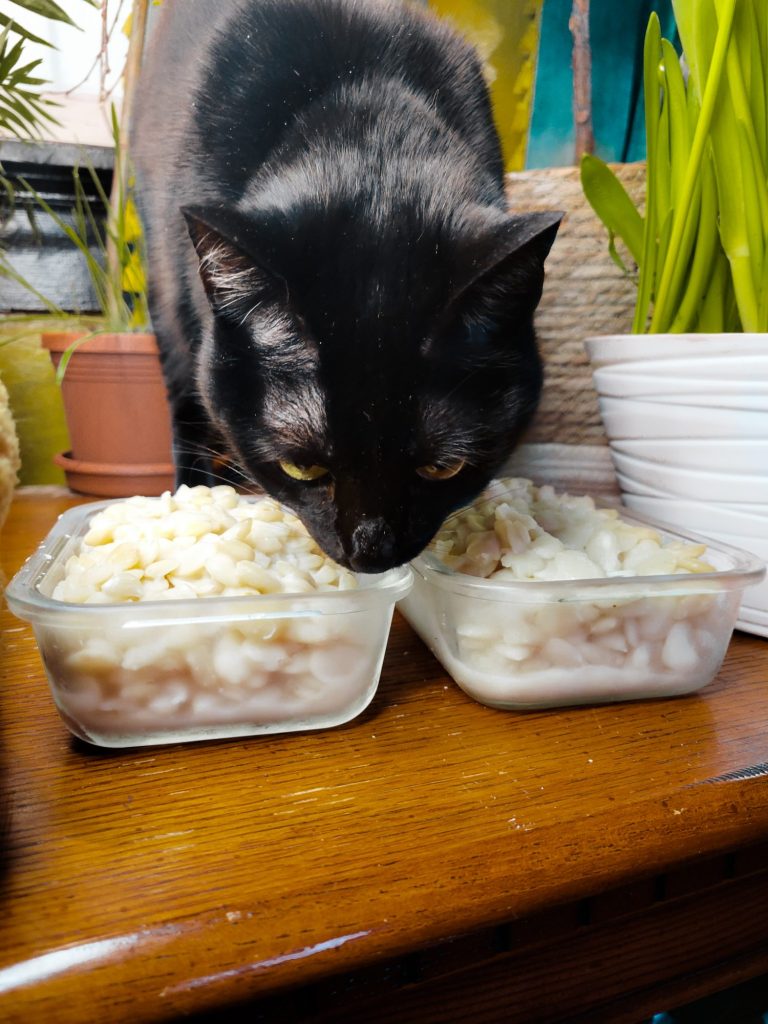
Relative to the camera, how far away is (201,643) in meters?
0.49

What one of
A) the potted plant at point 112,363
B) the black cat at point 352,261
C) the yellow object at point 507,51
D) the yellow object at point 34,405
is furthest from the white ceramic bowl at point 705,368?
the yellow object at point 34,405

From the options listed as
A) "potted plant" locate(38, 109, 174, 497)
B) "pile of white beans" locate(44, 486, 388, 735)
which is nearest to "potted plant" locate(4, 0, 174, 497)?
"potted plant" locate(38, 109, 174, 497)

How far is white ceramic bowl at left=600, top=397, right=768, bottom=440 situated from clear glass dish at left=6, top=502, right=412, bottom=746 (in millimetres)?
366

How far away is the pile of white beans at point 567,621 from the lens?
54 centimetres

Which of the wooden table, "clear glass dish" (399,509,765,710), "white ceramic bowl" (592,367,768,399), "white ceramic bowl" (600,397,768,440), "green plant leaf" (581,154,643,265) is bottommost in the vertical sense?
the wooden table

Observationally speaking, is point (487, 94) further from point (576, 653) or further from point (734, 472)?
point (576, 653)

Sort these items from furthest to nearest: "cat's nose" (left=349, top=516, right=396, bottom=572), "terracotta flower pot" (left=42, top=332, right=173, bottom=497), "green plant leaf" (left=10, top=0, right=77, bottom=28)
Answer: "terracotta flower pot" (left=42, top=332, right=173, bottom=497) → "green plant leaf" (left=10, top=0, right=77, bottom=28) → "cat's nose" (left=349, top=516, right=396, bottom=572)

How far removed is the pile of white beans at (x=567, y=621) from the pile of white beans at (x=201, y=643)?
0.08 m

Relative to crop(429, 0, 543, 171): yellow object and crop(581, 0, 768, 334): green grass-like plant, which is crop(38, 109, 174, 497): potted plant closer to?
crop(429, 0, 543, 171): yellow object

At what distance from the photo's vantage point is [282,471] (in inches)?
25.5

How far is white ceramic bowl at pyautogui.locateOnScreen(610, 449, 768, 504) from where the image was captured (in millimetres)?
710

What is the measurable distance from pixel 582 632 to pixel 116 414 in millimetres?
792

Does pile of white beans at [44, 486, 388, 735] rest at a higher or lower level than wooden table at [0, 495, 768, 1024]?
higher

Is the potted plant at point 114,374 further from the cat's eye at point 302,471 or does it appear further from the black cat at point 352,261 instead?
the cat's eye at point 302,471
